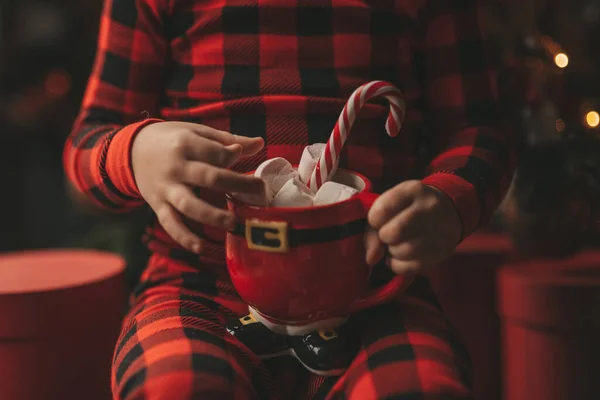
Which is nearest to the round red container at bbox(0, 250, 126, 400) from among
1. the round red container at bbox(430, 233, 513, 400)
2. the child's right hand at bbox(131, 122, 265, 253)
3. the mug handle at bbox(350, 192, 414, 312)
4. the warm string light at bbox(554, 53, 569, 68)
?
the child's right hand at bbox(131, 122, 265, 253)

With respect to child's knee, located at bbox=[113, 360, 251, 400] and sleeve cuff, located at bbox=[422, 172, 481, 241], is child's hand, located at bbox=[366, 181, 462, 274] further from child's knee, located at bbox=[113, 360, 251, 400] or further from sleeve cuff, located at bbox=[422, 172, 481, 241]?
child's knee, located at bbox=[113, 360, 251, 400]

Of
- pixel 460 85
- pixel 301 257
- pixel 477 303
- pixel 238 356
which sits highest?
pixel 460 85

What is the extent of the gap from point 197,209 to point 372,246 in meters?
0.14

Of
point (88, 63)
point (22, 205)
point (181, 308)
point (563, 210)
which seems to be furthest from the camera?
point (22, 205)

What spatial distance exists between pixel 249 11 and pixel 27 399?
1.63ft

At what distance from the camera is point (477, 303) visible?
3.38ft

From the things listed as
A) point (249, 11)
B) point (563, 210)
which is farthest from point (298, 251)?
point (563, 210)

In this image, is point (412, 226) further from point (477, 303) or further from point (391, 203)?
point (477, 303)

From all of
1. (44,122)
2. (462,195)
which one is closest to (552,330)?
(462,195)

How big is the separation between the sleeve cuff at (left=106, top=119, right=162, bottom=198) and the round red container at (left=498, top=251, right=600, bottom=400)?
1.70 feet

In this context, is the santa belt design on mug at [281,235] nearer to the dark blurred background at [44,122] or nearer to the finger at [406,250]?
the finger at [406,250]

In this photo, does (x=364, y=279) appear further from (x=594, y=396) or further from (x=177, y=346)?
(x=594, y=396)

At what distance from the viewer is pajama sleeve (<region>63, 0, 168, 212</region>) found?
27.1 inches

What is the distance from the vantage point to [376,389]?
532 millimetres
